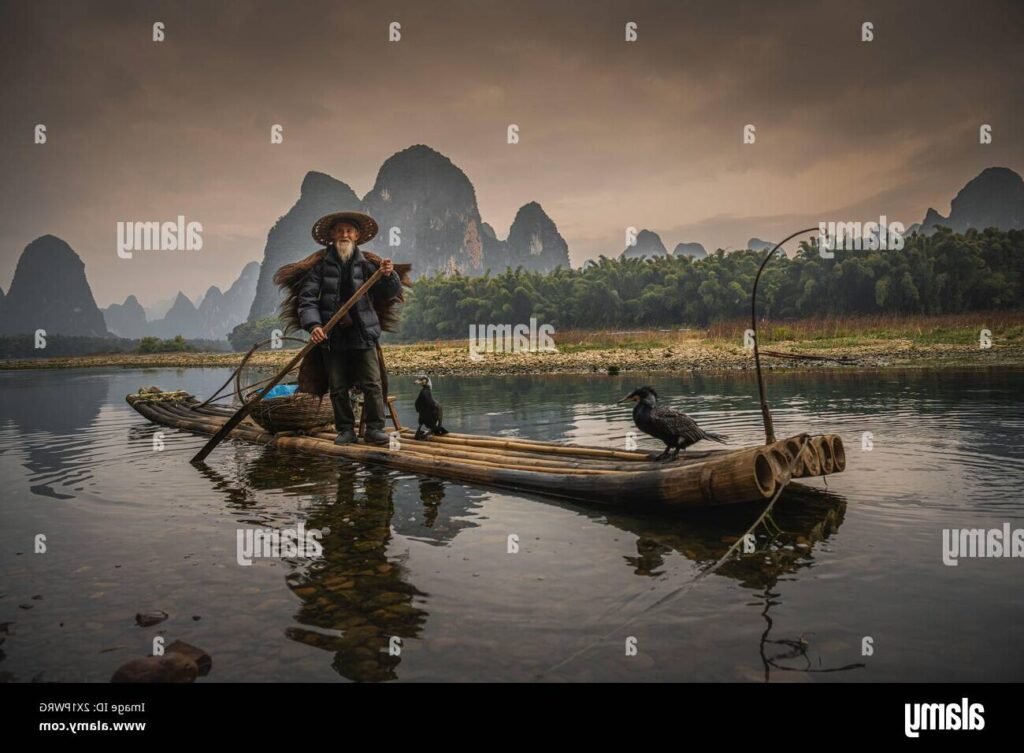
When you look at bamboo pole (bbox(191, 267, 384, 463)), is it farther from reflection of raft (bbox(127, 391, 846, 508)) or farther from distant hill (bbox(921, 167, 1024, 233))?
distant hill (bbox(921, 167, 1024, 233))

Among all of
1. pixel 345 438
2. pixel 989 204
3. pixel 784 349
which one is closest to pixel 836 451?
pixel 345 438

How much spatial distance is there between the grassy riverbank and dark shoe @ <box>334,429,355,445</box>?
17873 millimetres

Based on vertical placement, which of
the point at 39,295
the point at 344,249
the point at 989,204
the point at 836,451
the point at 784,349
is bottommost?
the point at 836,451

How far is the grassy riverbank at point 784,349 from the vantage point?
77.5ft

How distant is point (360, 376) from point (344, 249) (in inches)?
63.3

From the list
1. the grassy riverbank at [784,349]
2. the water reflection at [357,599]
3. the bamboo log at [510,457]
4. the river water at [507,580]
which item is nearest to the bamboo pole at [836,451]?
the river water at [507,580]

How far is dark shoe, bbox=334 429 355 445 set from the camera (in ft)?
27.6

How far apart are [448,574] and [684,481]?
6.04ft

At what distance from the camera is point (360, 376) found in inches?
319

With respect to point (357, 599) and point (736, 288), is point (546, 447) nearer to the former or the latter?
point (357, 599)

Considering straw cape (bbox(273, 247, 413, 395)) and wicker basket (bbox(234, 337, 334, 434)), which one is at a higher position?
straw cape (bbox(273, 247, 413, 395))

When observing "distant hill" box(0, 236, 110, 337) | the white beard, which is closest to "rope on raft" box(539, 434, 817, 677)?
the white beard
